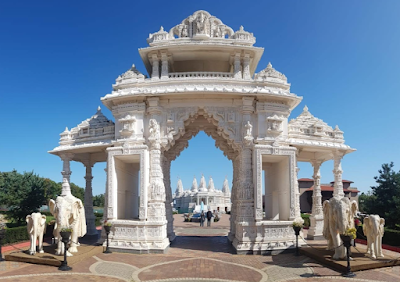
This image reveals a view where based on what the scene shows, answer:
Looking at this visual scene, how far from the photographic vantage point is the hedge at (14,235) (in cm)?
1488

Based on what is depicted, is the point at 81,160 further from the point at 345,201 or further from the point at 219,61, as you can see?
the point at 345,201

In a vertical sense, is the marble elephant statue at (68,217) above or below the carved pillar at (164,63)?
below

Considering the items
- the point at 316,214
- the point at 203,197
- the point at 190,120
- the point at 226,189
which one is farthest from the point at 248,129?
the point at 226,189

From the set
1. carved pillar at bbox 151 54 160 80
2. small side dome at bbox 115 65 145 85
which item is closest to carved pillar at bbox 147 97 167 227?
small side dome at bbox 115 65 145 85

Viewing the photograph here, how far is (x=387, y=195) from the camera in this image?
2431cm

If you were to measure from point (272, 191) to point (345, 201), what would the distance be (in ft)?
18.7

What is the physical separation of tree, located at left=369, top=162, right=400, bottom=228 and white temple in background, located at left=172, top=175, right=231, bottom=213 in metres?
29.8

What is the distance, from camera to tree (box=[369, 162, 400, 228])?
71.6ft

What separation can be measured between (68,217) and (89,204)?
21.6 ft

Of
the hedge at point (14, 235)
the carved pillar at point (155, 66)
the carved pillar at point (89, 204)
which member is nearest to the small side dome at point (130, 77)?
the carved pillar at point (155, 66)

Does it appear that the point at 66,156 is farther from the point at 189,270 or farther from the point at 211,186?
the point at 211,186

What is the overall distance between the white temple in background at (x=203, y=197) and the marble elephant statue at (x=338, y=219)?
1639 inches

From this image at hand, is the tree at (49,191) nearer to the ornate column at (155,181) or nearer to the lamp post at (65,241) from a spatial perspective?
the ornate column at (155,181)

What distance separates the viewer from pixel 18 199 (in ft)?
73.2
